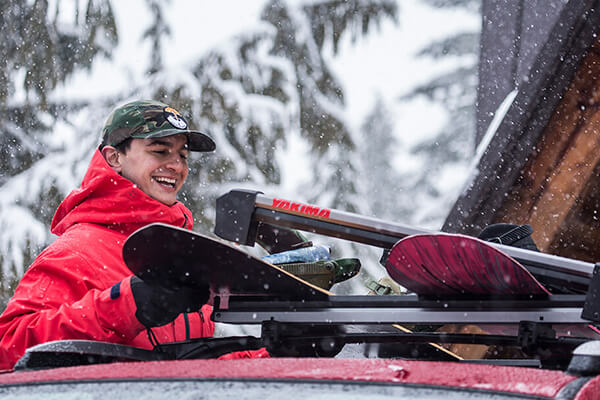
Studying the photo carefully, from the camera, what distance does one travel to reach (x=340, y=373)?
118cm

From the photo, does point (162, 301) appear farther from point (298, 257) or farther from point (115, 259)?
point (115, 259)

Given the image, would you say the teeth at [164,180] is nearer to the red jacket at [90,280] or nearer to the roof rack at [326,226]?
the red jacket at [90,280]

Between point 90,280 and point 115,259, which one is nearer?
point 90,280

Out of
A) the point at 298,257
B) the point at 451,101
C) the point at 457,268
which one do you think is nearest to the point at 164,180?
the point at 298,257

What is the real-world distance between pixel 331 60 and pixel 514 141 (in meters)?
5.67

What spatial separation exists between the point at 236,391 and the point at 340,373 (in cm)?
16

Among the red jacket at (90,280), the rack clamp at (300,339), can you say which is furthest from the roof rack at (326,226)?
the red jacket at (90,280)

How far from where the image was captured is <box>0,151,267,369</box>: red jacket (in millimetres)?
1994

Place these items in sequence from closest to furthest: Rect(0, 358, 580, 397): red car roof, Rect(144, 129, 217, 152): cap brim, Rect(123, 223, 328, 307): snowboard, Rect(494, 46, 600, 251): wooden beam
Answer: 1. Rect(0, 358, 580, 397): red car roof
2. Rect(123, 223, 328, 307): snowboard
3. Rect(144, 129, 217, 152): cap brim
4. Rect(494, 46, 600, 251): wooden beam

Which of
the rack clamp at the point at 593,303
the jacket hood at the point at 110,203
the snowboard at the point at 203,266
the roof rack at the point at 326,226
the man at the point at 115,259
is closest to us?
the rack clamp at the point at 593,303

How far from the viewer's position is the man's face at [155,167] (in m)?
2.86

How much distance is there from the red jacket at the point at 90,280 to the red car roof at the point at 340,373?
0.57m

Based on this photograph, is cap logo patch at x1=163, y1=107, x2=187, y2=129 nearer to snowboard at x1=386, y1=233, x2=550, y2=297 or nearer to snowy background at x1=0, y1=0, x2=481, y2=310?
snowboard at x1=386, y1=233, x2=550, y2=297

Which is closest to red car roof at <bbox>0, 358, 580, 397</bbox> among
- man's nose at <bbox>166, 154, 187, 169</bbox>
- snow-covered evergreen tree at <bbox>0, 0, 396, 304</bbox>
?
man's nose at <bbox>166, 154, 187, 169</bbox>
